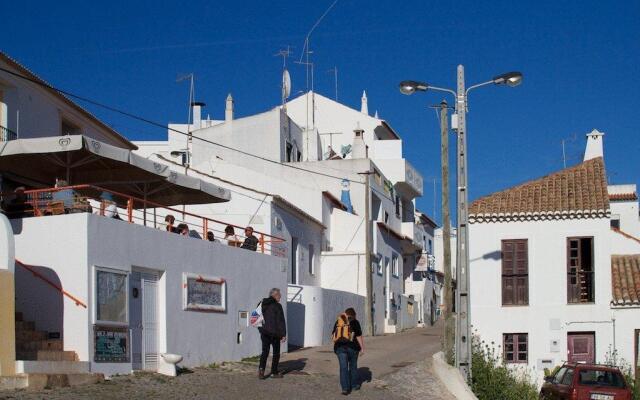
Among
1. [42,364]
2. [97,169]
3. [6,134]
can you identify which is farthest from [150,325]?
[6,134]

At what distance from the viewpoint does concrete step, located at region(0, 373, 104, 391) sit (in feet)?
47.4

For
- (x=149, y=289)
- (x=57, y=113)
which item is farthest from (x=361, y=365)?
(x=57, y=113)

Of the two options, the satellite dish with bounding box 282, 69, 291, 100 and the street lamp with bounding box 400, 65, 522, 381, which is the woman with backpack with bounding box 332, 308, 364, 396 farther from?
the satellite dish with bounding box 282, 69, 291, 100

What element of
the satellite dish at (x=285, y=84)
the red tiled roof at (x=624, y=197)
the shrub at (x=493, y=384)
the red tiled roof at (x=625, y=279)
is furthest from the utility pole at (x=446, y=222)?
the satellite dish at (x=285, y=84)

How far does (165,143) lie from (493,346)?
26.2m

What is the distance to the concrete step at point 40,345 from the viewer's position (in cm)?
1596

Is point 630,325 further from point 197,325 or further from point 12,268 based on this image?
point 12,268

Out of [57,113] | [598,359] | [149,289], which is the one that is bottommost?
[598,359]

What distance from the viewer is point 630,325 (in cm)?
2800

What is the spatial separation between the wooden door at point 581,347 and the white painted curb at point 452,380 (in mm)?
8178

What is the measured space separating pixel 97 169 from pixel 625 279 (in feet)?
55.1

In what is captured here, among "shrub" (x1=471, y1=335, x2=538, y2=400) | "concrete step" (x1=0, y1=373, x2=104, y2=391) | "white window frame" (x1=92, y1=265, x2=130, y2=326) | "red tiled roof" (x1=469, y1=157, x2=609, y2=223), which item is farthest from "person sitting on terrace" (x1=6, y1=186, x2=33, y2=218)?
"red tiled roof" (x1=469, y1=157, x2=609, y2=223)

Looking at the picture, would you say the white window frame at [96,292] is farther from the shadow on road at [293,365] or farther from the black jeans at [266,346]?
the shadow on road at [293,365]

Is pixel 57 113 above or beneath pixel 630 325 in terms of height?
above
